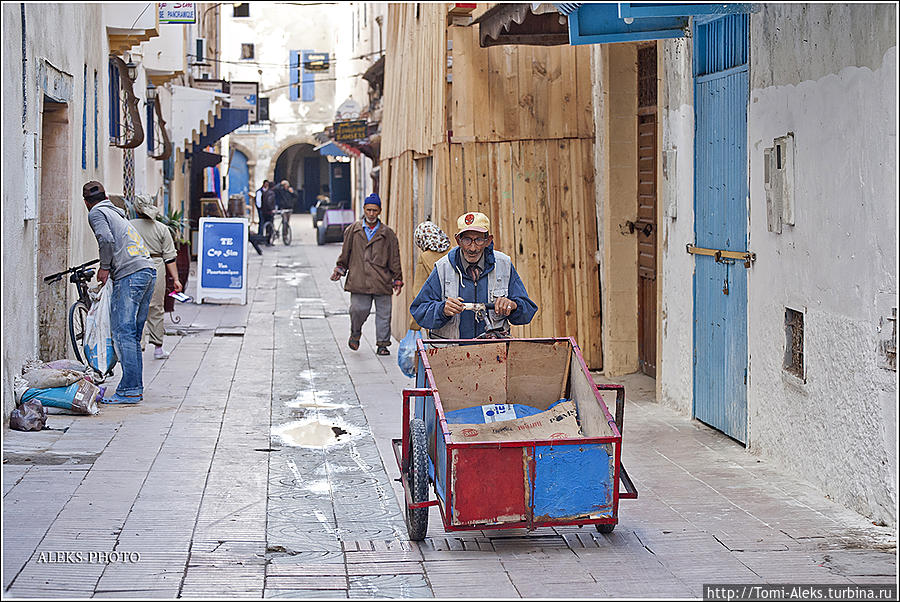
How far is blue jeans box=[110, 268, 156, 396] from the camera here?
9.77 meters

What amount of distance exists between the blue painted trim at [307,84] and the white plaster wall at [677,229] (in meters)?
41.1

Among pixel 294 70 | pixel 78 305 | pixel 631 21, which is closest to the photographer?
pixel 631 21

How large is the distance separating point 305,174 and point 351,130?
2835 centimetres

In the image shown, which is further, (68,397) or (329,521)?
(68,397)

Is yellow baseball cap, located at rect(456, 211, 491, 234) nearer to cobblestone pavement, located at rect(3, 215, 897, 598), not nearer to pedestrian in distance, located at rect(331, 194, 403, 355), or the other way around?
cobblestone pavement, located at rect(3, 215, 897, 598)

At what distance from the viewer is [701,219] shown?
888 cm

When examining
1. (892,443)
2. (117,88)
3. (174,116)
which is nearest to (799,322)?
(892,443)

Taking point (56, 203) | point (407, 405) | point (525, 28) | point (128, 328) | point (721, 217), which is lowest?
point (407, 405)

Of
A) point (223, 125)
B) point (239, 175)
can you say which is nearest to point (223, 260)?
point (223, 125)

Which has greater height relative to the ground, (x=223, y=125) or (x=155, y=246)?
(x=223, y=125)

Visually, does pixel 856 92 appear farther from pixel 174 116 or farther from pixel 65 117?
pixel 174 116

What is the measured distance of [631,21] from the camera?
8.12m

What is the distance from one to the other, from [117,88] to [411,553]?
39.2ft

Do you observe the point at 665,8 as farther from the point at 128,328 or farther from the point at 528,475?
the point at 128,328
